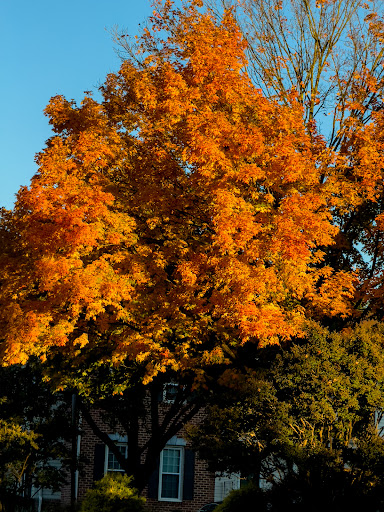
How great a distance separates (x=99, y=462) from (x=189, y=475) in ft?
13.9

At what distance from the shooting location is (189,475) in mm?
31266

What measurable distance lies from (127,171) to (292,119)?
4.77 metres

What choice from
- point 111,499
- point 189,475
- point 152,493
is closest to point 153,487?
point 152,493

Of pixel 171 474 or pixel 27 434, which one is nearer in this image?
pixel 27 434

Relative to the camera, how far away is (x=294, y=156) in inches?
664

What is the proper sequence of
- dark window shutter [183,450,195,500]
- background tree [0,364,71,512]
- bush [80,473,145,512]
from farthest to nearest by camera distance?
dark window shutter [183,450,195,500] → background tree [0,364,71,512] → bush [80,473,145,512]

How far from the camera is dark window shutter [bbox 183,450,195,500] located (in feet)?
102

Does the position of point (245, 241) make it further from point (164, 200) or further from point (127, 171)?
point (127, 171)

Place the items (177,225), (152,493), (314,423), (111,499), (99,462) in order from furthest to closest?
(99,462) → (152,493) → (177,225) → (111,499) → (314,423)

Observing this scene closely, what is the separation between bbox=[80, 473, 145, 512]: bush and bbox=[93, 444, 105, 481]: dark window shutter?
14.9m

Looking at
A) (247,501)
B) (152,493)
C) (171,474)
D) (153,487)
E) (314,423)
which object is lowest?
(152,493)

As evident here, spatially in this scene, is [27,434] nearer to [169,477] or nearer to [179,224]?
[179,224]

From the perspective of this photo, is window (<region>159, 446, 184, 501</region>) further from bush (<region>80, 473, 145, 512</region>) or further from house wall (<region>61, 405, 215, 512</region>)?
bush (<region>80, 473, 145, 512</region>)

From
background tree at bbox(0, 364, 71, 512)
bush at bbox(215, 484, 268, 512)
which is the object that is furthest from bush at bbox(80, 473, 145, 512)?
bush at bbox(215, 484, 268, 512)
